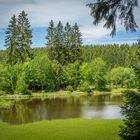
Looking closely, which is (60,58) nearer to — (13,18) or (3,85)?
(13,18)

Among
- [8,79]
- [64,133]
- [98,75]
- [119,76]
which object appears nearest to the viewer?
[64,133]

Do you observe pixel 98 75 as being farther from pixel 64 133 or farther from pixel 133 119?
pixel 133 119

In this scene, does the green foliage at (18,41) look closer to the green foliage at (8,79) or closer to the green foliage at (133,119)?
the green foliage at (8,79)

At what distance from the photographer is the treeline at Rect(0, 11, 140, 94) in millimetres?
83188

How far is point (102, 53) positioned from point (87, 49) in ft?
41.6

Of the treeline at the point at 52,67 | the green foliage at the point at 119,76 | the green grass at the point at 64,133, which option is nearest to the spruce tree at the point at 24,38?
the treeline at the point at 52,67

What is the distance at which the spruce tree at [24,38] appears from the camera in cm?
9588

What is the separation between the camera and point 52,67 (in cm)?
9131

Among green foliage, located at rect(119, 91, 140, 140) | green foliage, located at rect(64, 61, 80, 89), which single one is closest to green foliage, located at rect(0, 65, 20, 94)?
green foliage, located at rect(64, 61, 80, 89)

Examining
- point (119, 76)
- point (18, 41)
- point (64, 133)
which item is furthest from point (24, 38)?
point (64, 133)

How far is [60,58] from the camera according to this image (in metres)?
103

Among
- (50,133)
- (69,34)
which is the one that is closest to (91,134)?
(50,133)

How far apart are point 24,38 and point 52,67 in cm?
1333

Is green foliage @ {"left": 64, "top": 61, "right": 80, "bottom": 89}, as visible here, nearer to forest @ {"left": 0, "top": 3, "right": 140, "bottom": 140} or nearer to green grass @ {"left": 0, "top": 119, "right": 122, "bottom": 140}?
forest @ {"left": 0, "top": 3, "right": 140, "bottom": 140}
